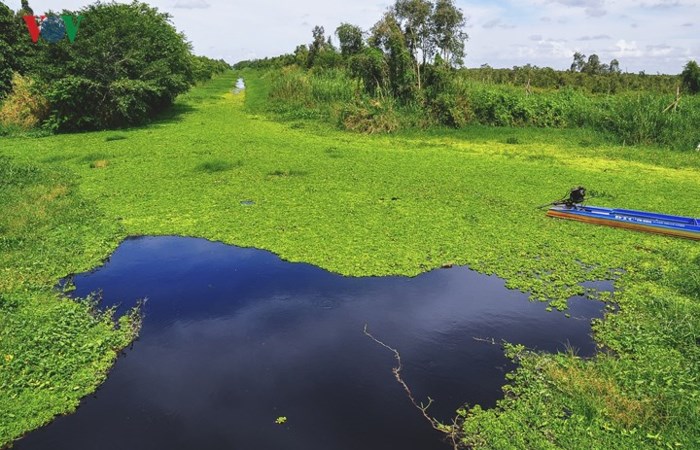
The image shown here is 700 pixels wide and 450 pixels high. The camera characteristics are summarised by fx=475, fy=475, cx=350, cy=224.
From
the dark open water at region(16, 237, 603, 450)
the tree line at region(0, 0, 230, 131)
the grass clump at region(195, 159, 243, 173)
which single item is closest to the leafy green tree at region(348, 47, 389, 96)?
the tree line at region(0, 0, 230, 131)

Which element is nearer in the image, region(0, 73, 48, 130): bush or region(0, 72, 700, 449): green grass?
region(0, 72, 700, 449): green grass

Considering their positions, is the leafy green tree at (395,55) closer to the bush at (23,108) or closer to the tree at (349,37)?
the tree at (349,37)

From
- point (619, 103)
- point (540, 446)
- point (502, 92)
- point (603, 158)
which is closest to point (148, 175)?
point (540, 446)

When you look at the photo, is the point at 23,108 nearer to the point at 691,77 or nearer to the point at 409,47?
the point at 409,47

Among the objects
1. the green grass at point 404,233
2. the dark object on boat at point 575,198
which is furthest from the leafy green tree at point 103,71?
the dark object on boat at point 575,198

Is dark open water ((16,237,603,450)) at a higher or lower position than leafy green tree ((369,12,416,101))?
lower

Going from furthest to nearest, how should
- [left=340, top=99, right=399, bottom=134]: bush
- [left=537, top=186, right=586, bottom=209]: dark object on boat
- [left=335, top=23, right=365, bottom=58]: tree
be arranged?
[left=335, top=23, right=365, bottom=58]: tree → [left=340, top=99, right=399, bottom=134]: bush → [left=537, top=186, right=586, bottom=209]: dark object on boat

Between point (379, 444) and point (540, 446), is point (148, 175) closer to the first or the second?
point (379, 444)

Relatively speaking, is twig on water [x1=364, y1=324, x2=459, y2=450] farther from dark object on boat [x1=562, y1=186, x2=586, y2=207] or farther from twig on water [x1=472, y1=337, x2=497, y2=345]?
dark object on boat [x1=562, y1=186, x2=586, y2=207]
